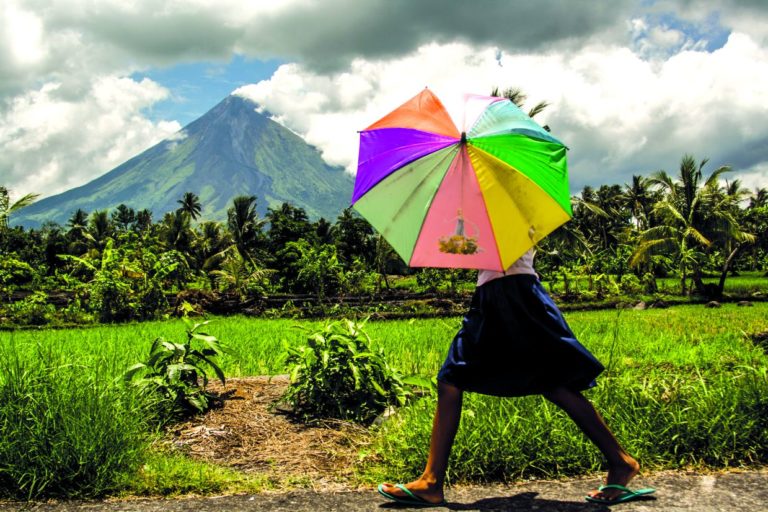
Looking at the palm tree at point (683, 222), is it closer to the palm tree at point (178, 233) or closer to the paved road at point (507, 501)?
the paved road at point (507, 501)

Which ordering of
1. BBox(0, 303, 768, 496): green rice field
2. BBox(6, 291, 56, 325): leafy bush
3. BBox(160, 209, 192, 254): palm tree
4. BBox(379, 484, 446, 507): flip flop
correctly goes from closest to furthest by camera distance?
BBox(379, 484, 446, 507): flip flop, BBox(0, 303, 768, 496): green rice field, BBox(6, 291, 56, 325): leafy bush, BBox(160, 209, 192, 254): palm tree

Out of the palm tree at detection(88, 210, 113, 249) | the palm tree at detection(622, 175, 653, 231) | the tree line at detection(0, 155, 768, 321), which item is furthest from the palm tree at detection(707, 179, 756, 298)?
the palm tree at detection(88, 210, 113, 249)

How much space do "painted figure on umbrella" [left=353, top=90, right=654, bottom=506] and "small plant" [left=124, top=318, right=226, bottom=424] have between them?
177cm

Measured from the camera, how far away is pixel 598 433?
2.57 meters

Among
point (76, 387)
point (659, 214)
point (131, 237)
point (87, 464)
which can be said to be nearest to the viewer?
Answer: point (87, 464)

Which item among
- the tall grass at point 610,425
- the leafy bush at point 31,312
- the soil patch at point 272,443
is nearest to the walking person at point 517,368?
the tall grass at point 610,425

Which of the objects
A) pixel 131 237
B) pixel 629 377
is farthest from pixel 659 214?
pixel 629 377

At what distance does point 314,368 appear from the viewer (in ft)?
12.7

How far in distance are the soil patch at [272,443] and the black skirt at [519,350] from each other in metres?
Answer: 0.92

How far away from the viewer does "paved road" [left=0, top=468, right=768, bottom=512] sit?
2.51m

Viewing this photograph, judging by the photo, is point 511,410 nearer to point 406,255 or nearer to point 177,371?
point 406,255

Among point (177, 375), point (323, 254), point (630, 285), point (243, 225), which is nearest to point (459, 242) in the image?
point (177, 375)

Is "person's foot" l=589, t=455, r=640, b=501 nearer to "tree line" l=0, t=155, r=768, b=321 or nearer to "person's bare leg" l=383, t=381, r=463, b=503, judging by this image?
"person's bare leg" l=383, t=381, r=463, b=503

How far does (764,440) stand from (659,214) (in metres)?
26.8
